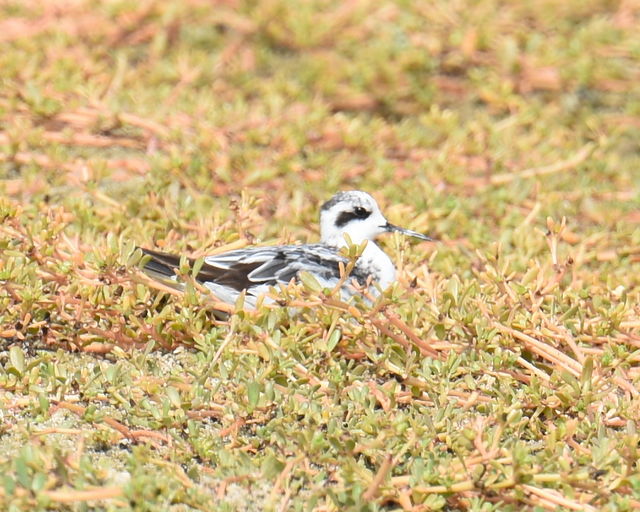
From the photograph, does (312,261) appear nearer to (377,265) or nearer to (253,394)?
(377,265)

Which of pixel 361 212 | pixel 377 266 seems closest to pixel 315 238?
pixel 361 212

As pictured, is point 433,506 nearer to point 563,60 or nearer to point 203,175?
point 203,175

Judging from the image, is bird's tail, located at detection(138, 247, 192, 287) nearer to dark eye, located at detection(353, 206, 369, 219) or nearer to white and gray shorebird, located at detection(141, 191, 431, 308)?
white and gray shorebird, located at detection(141, 191, 431, 308)

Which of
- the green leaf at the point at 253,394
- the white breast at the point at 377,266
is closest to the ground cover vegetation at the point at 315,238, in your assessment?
the green leaf at the point at 253,394

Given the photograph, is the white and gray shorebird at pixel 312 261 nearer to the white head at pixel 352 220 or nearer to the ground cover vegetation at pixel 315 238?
the white head at pixel 352 220

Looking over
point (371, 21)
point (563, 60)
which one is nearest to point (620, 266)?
point (563, 60)
